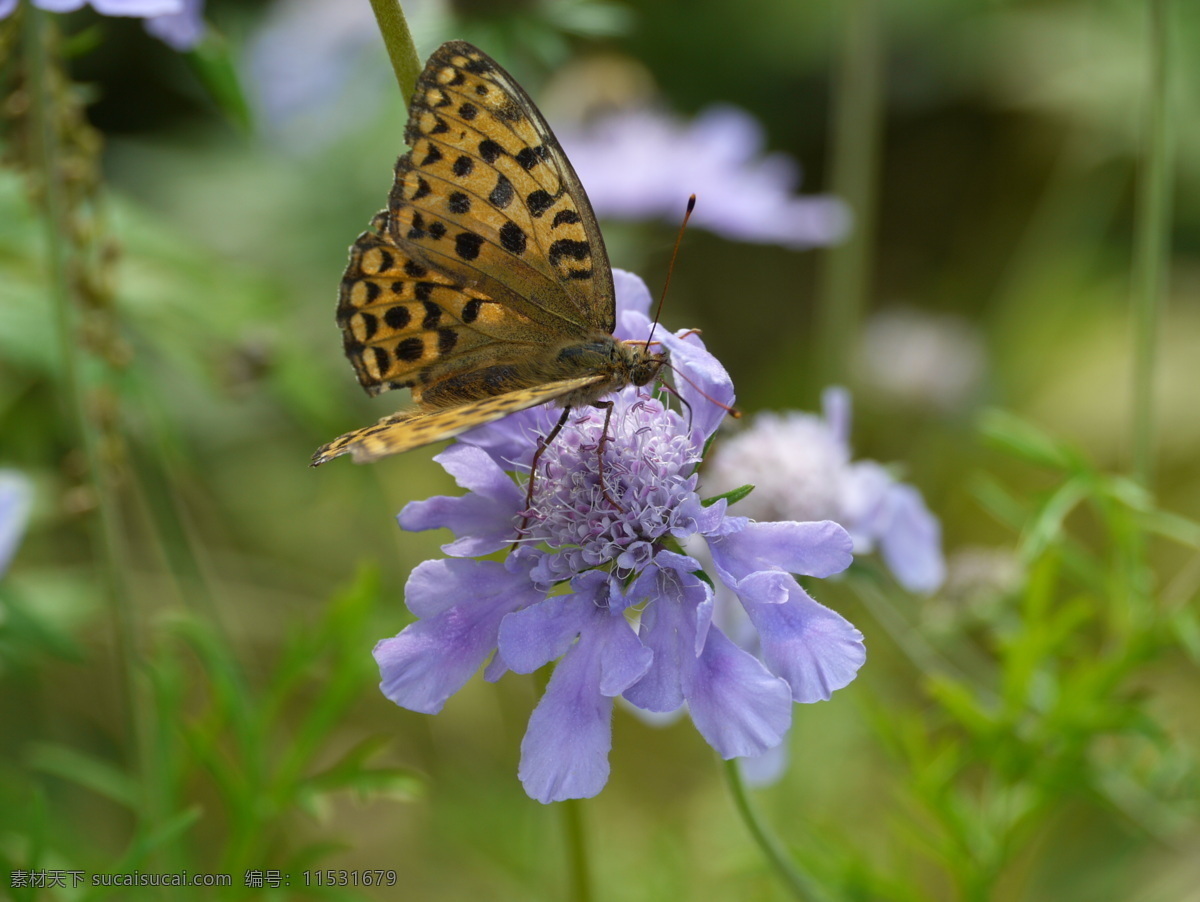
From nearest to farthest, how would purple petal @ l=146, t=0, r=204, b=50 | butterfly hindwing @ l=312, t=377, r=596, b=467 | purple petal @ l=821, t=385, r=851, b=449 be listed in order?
butterfly hindwing @ l=312, t=377, r=596, b=467
purple petal @ l=146, t=0, r=204, b=50
purple petal @ l=821, t=385, r=851, b=449

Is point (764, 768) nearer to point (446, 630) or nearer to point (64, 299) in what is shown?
point (446, 630)

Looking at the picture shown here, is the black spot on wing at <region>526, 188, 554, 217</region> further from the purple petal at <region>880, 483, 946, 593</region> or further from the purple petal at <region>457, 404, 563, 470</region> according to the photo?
the purple petal at <region>880, 483, 946, 593</region>

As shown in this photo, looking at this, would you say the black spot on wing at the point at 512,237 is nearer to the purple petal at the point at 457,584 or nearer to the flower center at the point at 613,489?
the flower center at the point at 613,489

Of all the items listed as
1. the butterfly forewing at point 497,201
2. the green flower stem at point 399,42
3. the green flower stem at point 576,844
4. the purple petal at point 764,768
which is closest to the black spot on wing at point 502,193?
the butterfly forewing at point 497,201

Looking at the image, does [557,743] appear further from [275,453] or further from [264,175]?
[264,175]

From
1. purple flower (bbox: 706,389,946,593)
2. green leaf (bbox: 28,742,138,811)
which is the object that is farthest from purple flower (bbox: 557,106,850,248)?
green leaf (bbox: 28,742,138,811)

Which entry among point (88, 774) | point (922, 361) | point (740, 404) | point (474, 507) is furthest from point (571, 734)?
point (922, 361)

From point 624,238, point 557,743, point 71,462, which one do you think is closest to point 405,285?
point 557,743
